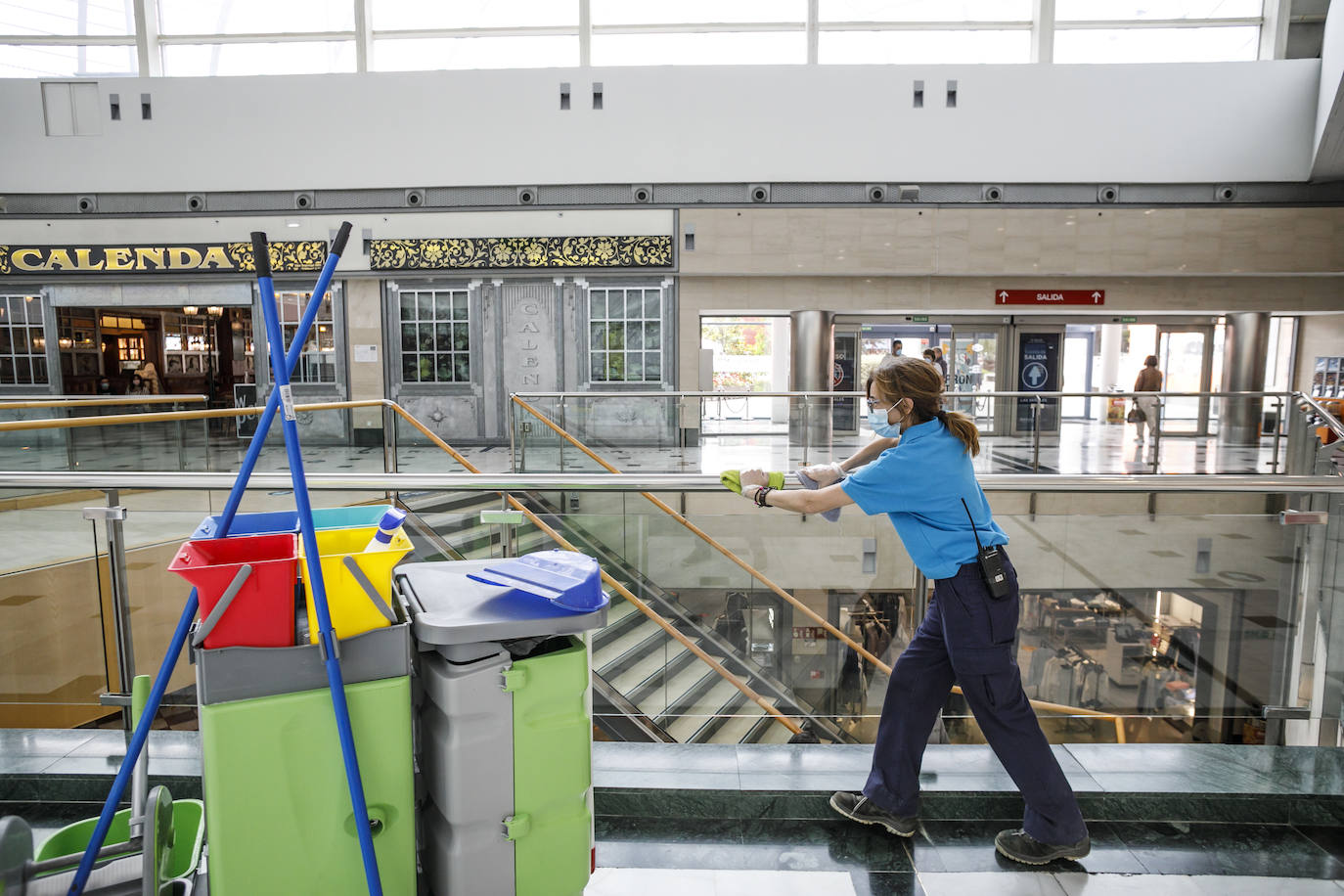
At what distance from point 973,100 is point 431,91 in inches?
346

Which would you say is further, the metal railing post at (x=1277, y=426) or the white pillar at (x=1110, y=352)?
the white pillar at (x=1110, y=352)

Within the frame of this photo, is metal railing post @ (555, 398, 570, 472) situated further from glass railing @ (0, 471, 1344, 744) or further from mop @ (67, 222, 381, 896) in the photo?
mop @ (67, 222, 381, 896)

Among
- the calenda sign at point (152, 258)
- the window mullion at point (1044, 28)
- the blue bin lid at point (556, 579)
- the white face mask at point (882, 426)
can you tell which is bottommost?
the blue bin lid at point (556, 579)

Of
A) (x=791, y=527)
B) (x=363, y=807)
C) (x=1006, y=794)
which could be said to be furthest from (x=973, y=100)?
(x=363, y=807)

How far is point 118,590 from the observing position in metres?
2.98

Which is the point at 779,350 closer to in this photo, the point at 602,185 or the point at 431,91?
the point at 602,185

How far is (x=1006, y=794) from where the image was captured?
99.7 inches

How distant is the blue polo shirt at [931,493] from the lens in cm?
219

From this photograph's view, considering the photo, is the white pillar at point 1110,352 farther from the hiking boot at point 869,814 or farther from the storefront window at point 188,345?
the storefront window at point 188,345

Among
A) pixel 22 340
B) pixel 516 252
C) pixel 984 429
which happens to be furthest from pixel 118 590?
pixel 22 340

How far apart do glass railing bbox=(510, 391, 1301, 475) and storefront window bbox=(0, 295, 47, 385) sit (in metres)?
10.1

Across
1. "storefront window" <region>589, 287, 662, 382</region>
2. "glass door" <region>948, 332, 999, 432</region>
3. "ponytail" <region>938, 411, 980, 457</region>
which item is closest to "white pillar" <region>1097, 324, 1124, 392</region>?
"glass door" <region>948, 332, 999, 432</region>

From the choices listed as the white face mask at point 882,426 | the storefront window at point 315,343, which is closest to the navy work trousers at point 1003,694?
the white face mask at point 882,426

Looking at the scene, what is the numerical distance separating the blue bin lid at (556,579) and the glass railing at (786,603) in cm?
97
